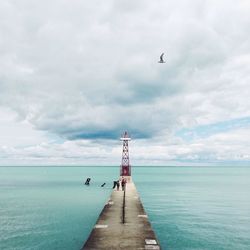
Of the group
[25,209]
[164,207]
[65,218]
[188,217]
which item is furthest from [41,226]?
[164,207]

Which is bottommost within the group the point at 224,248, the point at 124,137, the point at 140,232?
the point at 224,248

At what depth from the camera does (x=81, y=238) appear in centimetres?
2952

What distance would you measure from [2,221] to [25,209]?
10376mm

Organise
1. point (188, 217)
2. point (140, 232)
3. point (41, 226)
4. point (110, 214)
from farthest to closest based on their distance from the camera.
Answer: point (188, 217) → point (41, 226) → point (110, 214) → point (140, 232)

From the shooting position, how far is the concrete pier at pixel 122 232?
19.8m

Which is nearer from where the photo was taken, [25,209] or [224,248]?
[224,248]

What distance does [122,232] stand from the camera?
2327cm

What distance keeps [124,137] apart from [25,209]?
46.1 metres

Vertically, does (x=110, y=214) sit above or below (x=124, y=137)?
below

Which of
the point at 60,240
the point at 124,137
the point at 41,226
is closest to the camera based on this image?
the point at 60,240

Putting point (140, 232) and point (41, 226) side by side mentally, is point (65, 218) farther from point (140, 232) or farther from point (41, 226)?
point (140, 232)

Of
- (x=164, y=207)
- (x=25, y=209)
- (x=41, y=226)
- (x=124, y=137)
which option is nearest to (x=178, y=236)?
(x=41, y=226)

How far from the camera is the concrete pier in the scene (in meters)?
19.8

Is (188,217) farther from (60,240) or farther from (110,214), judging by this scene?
(60,240)
